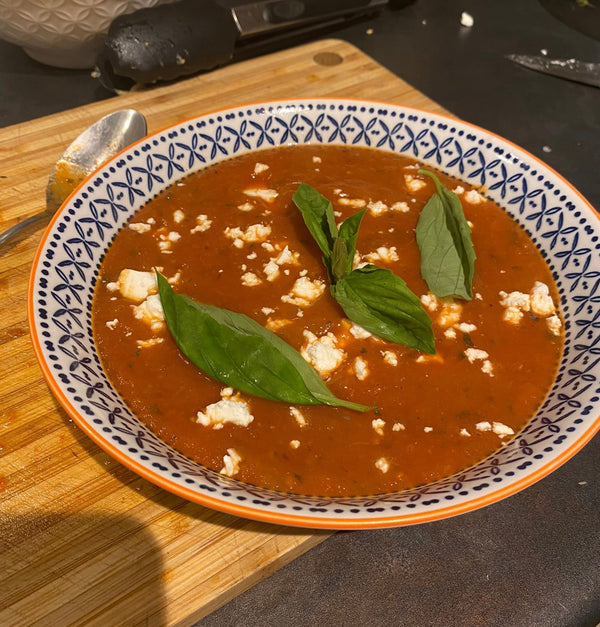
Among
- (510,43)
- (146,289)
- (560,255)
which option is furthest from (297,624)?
(510,43)

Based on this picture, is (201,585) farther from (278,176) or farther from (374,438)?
(278,176)

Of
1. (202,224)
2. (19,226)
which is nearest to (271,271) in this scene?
(202,224)

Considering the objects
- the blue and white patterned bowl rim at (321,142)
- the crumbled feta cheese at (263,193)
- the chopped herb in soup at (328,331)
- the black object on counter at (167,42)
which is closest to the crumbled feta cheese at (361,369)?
the chopped herb in soup at (328,331)

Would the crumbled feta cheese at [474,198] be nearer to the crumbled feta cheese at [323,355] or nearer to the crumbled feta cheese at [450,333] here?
the crumbled feta cheese at [450,333]

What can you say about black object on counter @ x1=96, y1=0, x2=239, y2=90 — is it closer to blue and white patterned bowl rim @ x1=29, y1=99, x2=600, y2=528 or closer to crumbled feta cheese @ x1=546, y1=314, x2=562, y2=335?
blue and white patterned bowl rim @ x1=29, y1=99, x2=600, y2=528

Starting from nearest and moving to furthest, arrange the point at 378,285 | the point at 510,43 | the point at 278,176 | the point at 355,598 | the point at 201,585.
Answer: the point at 201,585 → the point at 355,598 → the point at 378,285 → the point at 278,176 → the point at 510,43

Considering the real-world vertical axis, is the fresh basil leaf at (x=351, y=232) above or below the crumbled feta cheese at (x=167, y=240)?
above
